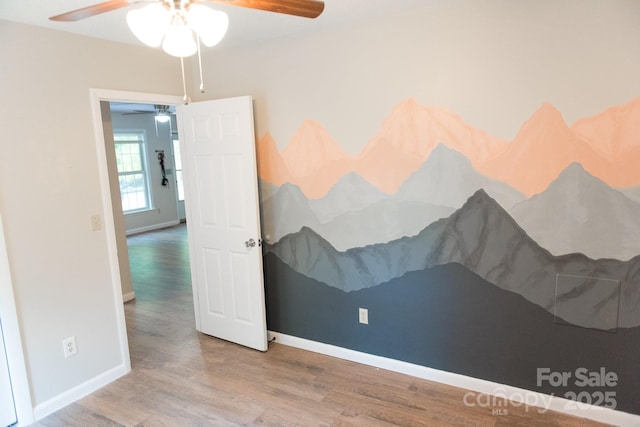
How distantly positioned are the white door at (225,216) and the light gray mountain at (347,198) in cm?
53

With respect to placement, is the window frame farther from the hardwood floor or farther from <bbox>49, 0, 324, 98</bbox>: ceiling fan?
<bbox>49, 0, 324, 98</bbox>: ceiling fan

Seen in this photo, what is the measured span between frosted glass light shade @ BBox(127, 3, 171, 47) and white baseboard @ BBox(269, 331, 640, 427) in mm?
2593

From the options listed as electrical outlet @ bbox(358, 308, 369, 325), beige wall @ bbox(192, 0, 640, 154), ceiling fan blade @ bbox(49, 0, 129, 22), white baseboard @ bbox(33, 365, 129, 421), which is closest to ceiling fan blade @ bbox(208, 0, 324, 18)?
ceiling fan blade @ bbox(49, 0, 129, 22)

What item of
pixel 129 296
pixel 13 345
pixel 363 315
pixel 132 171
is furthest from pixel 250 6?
pixel 132 171

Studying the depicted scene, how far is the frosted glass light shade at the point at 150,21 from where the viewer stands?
1.31m

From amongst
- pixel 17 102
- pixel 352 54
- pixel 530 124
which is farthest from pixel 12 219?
pixel 530 124

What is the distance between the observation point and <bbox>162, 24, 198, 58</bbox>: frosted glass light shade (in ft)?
4.50

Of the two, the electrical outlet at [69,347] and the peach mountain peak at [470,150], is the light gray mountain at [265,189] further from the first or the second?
the electrical outlet at [69,347]

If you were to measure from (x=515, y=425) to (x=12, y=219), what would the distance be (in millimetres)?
3253

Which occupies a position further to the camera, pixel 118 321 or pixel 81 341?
pixel 118 321

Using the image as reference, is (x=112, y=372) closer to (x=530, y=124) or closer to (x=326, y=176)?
(x=326, y=176)

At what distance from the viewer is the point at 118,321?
3086 mm

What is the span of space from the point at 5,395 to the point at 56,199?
124cm

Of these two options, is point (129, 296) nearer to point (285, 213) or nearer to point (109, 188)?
point (109, 188)
